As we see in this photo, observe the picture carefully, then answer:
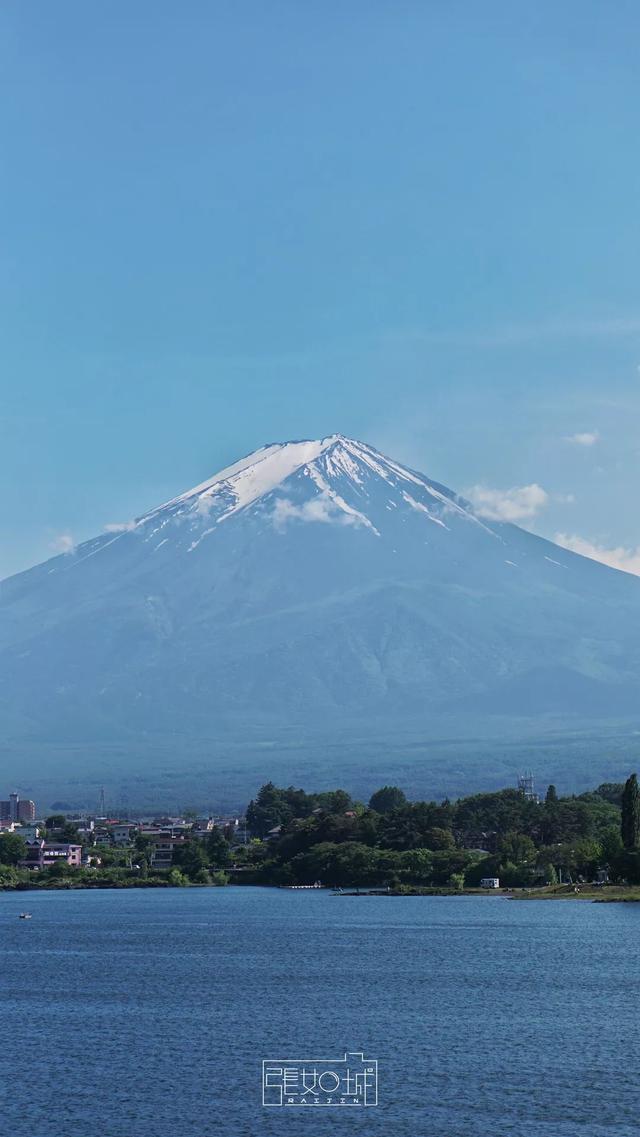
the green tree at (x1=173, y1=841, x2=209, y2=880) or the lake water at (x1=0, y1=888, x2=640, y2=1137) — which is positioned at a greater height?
the green tree at (x1=173, y1=841, x2=209, y2=880)

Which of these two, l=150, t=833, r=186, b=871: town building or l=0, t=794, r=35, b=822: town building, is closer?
l=150, t=833, r=186, b=871: town building

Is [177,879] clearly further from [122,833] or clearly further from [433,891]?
[122,833]

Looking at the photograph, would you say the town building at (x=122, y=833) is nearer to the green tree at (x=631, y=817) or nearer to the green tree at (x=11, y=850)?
the green tree at (x=11, y=850)

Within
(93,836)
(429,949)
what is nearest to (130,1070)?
(429,949)

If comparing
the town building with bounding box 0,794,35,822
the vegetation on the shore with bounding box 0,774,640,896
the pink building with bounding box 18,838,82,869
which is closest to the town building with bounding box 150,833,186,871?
the vegetation on the shore with bounding box 0,774,640,896

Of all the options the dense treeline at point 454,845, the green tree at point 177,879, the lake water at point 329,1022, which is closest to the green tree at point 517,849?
the dense treeline at point 454,845

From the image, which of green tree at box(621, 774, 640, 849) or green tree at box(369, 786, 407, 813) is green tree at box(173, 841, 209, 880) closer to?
green tree at box(369, 786, 407, 813)

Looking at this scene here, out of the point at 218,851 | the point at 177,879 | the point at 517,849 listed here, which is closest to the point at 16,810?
the point at 218,851
